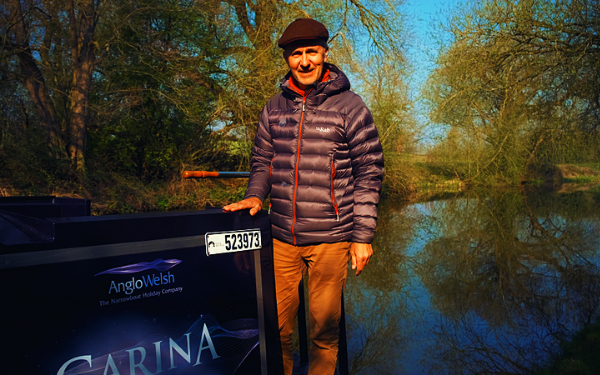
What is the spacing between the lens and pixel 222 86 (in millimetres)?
16969

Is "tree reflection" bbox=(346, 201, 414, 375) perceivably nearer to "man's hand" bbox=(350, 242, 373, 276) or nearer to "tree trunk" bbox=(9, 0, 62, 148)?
"man's hand" bbox=(350, 242, 373, 276)

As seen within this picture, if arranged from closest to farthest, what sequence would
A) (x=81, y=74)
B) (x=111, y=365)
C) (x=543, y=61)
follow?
1. (x=111, y=365)
2. (x=543, y=61)
3. (x=81, y=74)

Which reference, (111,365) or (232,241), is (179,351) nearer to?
(111,365)

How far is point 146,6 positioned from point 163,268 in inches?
586

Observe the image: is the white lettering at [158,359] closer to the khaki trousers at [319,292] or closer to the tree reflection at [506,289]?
the khaki trousers at [319,292]

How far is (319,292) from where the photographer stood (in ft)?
9.69

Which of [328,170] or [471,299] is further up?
[328,170]

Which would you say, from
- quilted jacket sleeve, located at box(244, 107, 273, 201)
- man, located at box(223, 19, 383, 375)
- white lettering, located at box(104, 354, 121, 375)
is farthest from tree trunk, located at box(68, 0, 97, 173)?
white lettering, located at box(104, 354, 121, 375)

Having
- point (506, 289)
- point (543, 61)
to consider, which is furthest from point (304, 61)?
point (543, 61)

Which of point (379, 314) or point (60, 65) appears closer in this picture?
point (379, 314)

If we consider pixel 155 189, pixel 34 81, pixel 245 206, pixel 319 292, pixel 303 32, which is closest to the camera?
pixel 245 206

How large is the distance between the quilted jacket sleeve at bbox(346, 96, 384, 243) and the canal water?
1499 mm

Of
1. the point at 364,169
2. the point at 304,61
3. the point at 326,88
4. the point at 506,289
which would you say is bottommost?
the point at 506,289

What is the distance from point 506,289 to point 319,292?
407 cm
